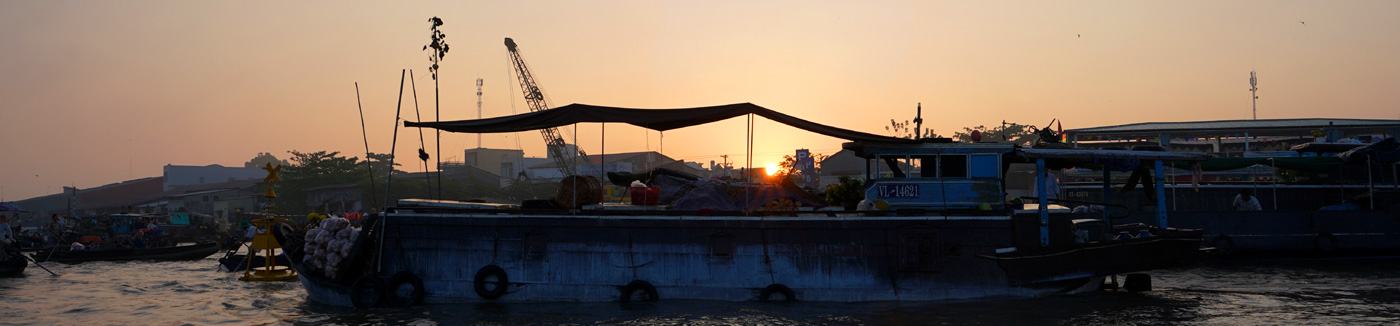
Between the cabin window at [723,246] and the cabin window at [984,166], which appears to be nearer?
the cabin window at [723,246]

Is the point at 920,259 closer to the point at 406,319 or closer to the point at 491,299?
the point at 491,299

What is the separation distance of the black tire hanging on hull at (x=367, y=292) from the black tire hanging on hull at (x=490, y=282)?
4.90 ft

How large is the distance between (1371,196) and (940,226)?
1457 centimetres

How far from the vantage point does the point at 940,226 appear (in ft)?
45.4

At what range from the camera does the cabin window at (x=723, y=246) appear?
Answer: 14.1 meters

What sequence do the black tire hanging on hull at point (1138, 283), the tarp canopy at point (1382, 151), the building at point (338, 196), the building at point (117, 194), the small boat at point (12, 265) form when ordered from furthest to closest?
the building at point (117, 194) → the building at point (338, 196) → the small boat at point (12, 265) → the tarp canopy at point (1382, 151) → the black tire hanging on hull at point (1138, 283)

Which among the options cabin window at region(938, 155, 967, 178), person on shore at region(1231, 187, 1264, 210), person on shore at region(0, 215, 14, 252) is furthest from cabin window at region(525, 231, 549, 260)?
person on shore at region(1231, 187, 1264, 210)

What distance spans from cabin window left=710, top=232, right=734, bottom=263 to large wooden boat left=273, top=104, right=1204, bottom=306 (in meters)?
0.02

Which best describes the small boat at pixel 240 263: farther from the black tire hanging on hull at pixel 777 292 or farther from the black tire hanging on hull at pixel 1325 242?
the black tire hanging on hull at pixel 1325 242

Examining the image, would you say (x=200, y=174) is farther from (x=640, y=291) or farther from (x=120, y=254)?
(x=640, y=291)

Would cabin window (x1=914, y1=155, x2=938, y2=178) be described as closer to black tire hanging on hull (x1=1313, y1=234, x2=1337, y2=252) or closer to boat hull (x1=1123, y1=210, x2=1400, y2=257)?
boat hull (x1=1123, y1=210, x2=1400, y2=257)

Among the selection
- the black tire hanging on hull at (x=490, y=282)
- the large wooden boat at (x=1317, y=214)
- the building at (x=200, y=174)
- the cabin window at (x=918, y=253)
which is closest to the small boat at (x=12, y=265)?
the black tire hanging on hull at (x=490, y=282)

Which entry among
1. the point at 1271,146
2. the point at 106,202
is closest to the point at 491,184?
the point at 106,202

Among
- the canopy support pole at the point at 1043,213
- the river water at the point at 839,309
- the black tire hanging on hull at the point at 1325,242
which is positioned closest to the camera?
the river water at the point at 839,309
